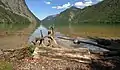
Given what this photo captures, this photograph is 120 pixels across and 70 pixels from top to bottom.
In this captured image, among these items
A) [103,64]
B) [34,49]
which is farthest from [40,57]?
[103,64]

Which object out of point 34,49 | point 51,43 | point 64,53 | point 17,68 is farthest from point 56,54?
point 51,43

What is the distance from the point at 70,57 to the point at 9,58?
5391 mm

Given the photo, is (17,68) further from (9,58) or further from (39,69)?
(9,58)

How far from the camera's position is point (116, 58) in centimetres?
1816

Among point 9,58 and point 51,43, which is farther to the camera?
point 51,43

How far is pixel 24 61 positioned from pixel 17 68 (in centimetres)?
191

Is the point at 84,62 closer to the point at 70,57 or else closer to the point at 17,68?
the point at 70,57

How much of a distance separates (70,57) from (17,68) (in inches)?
180

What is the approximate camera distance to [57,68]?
16203 mm

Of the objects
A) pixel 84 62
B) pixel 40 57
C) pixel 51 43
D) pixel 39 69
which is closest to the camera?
pixel 39 69

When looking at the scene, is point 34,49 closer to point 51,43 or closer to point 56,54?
point 56,54

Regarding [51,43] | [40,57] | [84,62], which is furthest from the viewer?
[51,43]

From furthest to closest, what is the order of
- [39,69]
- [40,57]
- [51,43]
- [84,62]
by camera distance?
[51,43] < [40,57] < [84,62] < [39,69]

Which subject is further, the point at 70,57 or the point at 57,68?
the point at 70,57
